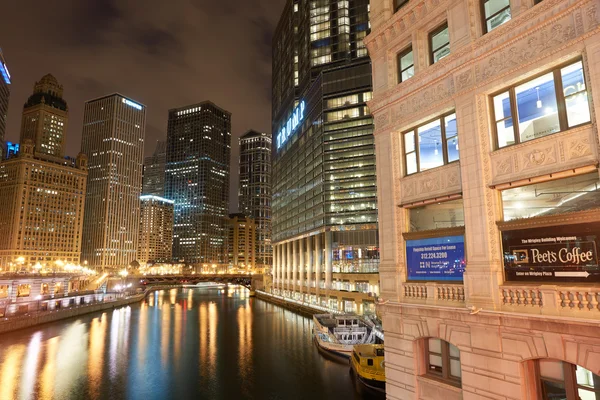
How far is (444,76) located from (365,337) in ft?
141

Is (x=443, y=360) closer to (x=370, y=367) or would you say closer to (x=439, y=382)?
(x=439, y=382)

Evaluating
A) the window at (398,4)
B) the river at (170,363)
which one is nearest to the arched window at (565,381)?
the window at (398,4)

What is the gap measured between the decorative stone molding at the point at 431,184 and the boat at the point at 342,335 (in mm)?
36077

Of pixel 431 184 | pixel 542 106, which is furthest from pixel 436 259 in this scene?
pixel 542 106

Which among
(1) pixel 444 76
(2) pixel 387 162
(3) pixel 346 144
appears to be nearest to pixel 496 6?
(1) pixel 444 76

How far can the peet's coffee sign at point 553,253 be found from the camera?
10945 mm

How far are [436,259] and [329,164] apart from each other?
85.0m

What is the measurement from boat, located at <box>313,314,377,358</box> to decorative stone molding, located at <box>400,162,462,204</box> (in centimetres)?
3608

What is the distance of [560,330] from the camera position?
428 inches

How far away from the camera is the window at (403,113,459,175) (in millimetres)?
15680

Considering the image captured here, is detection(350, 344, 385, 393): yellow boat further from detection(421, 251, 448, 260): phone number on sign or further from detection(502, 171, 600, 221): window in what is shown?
detection(502, 171, 600, 221): window

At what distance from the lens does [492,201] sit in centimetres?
1359

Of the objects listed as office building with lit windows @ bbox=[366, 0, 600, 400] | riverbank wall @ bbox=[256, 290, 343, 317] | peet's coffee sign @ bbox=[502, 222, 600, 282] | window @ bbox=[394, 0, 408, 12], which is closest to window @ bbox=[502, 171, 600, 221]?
office building with lit windows @ bbox=[366, 0, 600, 400]

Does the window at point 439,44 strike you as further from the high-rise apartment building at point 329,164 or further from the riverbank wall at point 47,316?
the riverbank wall at point 47,316
